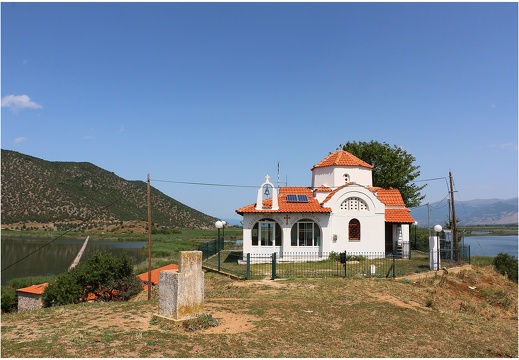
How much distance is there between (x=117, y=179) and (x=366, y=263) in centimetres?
11564

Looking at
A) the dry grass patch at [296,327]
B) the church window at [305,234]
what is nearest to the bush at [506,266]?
the dry grass patch at [296,327]

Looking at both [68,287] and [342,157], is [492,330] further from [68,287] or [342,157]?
[68,287]

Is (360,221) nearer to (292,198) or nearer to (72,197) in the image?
(292,198)

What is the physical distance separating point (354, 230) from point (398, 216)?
12.9 ft

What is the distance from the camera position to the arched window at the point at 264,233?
84.3 feet

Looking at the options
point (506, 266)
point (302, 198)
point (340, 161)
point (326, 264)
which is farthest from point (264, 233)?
point (506, 266)

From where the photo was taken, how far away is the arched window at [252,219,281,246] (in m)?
25.7

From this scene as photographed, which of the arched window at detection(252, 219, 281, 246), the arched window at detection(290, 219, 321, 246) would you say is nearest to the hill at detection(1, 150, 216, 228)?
the arched window at detection(252, 219, 281, 246)

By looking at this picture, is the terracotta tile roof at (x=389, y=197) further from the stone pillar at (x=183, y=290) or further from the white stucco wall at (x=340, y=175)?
the stone pillar at (x=183, y=290)

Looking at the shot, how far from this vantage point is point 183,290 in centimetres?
1072

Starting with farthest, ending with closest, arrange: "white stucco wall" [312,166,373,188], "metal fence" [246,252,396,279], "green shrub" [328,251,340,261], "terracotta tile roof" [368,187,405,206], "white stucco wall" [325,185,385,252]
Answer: "terracotta tile roof" [368,187,405,206], "white stucco wall" [312,166,373,188], "white stucco wall" [325,185,385,252], "green shrub" [328,251,340,261], "metal fence" [246,252,396,279]

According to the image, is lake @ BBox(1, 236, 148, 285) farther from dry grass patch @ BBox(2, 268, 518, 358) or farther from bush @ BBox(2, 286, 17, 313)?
dry grass patch @ BBox(2, 268, 518, 358)

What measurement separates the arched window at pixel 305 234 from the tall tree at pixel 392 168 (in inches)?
694

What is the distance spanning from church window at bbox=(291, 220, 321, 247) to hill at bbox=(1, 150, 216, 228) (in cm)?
8405
